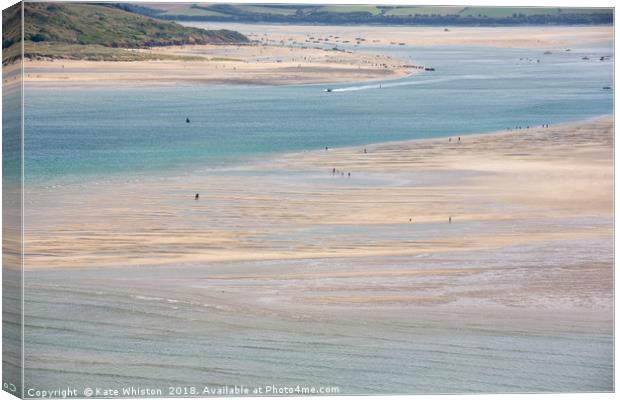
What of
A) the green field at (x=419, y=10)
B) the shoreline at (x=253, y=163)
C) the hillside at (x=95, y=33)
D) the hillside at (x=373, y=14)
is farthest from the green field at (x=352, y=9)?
the shoreline at (x=253, y=163)

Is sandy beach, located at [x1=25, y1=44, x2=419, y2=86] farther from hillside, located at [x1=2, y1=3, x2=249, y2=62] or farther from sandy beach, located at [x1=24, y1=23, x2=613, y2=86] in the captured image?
hillside, located at [x1=2, y1=3, x2=249, y2=62]

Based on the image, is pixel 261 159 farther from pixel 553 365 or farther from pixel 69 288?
pixel 553 365

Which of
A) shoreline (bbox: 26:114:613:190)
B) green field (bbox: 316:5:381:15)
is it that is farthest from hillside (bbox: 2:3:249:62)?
shoreline (bbox: 26:114:613:190)

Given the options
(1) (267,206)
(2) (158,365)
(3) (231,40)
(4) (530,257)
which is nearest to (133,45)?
(3) (231,40)

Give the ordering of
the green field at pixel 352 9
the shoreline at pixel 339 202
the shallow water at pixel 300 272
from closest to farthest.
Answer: the shallow water at pixel 300 272, the shoreline at pixel 339 202, the green field at pixel 352 9

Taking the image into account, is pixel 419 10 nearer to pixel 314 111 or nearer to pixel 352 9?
pixel 352 9

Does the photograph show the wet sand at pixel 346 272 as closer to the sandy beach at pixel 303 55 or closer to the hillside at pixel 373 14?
the sandy beach at pixel 303 55
